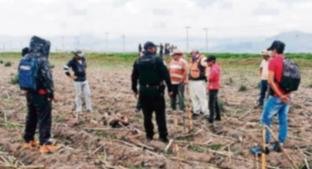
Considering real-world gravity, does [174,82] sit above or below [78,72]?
below

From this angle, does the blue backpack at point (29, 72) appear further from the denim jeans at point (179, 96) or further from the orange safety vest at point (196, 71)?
the denim jeans at point (179, 96)

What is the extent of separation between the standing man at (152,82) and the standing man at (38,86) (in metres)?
1.76

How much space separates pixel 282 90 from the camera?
9.89 m

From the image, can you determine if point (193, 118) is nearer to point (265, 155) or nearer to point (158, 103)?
point (158, 103)

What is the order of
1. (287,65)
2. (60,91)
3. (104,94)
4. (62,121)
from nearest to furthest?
(287,65)
(62,121)
(104,94)
(60,91)

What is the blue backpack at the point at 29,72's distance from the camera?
1015 cm

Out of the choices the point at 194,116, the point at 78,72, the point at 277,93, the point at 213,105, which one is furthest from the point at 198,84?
the point at 277,93

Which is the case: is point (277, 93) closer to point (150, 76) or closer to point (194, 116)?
point (150, 76)

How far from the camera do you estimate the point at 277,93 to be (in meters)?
9.84

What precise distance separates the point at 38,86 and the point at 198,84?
508 centimetres

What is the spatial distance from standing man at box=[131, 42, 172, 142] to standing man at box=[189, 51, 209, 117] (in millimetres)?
3090

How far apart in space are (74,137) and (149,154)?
234cm

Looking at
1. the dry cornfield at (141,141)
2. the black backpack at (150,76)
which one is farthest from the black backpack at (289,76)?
the black backpack at (150,76)

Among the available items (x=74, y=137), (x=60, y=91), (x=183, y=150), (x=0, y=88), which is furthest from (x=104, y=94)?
(x=183, y=150)
